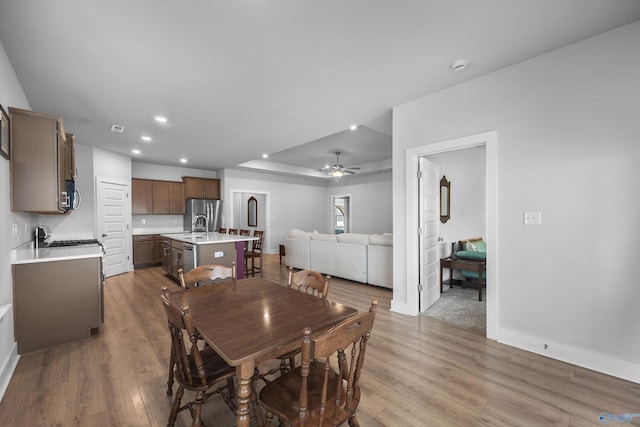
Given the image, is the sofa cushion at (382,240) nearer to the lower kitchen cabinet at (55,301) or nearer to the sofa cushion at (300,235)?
the sofa cushion at (300,235)

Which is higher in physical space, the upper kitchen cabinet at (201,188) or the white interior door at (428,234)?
the upper kitchen cabinet at (201,188)

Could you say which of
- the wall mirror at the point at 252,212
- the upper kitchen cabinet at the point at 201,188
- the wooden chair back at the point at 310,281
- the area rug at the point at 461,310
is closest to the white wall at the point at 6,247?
the wooden chair back at the point at 310,281

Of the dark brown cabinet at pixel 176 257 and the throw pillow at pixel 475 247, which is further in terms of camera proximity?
the dark brown cabinet at pixel 176 257

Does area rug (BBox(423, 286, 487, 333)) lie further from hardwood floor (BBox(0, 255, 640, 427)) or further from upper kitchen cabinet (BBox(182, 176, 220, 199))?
upper kitchen cabinet (BBox(182, 176, 220, 199))

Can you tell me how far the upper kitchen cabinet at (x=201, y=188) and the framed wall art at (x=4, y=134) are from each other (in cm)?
500

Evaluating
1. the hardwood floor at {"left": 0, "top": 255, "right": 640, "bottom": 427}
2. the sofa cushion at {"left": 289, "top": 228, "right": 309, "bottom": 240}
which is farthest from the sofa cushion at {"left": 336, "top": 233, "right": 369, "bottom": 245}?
the hardwood floor at {"left": 0, "top": 255, "right": 640, "bottom": 427}

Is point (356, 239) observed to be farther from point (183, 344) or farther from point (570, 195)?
point (183, 344)

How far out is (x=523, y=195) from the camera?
98.3 inches

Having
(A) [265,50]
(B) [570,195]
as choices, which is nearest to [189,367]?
(A) [265,50]

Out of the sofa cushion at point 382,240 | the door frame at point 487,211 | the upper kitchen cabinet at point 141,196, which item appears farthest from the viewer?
the upper kitchen cabinet at point 141,196

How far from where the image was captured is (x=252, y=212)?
9062 mm

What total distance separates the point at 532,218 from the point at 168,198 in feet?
24.6

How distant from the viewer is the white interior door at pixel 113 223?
5.32 metres

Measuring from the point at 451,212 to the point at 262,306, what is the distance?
4.33 meters
